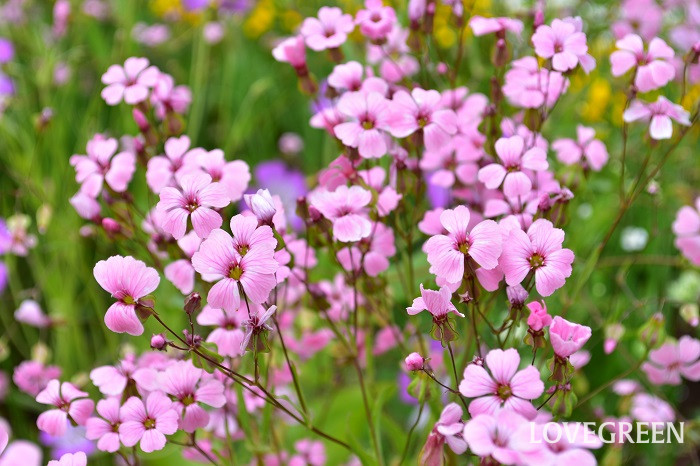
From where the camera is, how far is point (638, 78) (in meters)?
0.52

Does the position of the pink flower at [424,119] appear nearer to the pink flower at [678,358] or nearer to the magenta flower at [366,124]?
the magenta flower at [366,124]

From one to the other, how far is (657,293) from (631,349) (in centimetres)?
7

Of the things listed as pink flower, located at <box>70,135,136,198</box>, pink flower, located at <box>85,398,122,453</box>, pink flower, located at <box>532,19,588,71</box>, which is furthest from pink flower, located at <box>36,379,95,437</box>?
pink flower, located at <box>532,19,588,71</box>

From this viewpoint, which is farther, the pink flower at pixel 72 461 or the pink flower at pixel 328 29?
the pink flower at pixel 328 29

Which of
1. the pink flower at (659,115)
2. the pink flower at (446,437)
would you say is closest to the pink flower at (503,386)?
the pink flower at (446,437)

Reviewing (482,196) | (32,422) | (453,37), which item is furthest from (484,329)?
(453,37)

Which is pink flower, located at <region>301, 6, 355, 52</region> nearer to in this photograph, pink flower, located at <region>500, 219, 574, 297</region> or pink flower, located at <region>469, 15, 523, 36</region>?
pink flower, located at <region>469, 15, 523, 36</region>

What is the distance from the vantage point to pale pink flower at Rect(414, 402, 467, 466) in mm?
368

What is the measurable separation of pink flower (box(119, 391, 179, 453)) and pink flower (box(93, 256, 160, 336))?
0.05 metres

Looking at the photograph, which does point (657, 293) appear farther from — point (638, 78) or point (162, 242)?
point (162, 242)

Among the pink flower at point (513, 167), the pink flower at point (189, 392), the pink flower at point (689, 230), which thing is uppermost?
the pink flower at point (513, 167)

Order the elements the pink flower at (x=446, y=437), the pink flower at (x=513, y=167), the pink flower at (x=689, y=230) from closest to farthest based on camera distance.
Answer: the pink flower at (x=446, y=437)
the pink flower at (x=513, y=167)
the pink flower at (x=689, y=230)

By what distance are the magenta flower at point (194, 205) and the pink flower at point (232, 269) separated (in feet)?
0.07

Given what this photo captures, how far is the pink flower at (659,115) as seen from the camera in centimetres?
51
